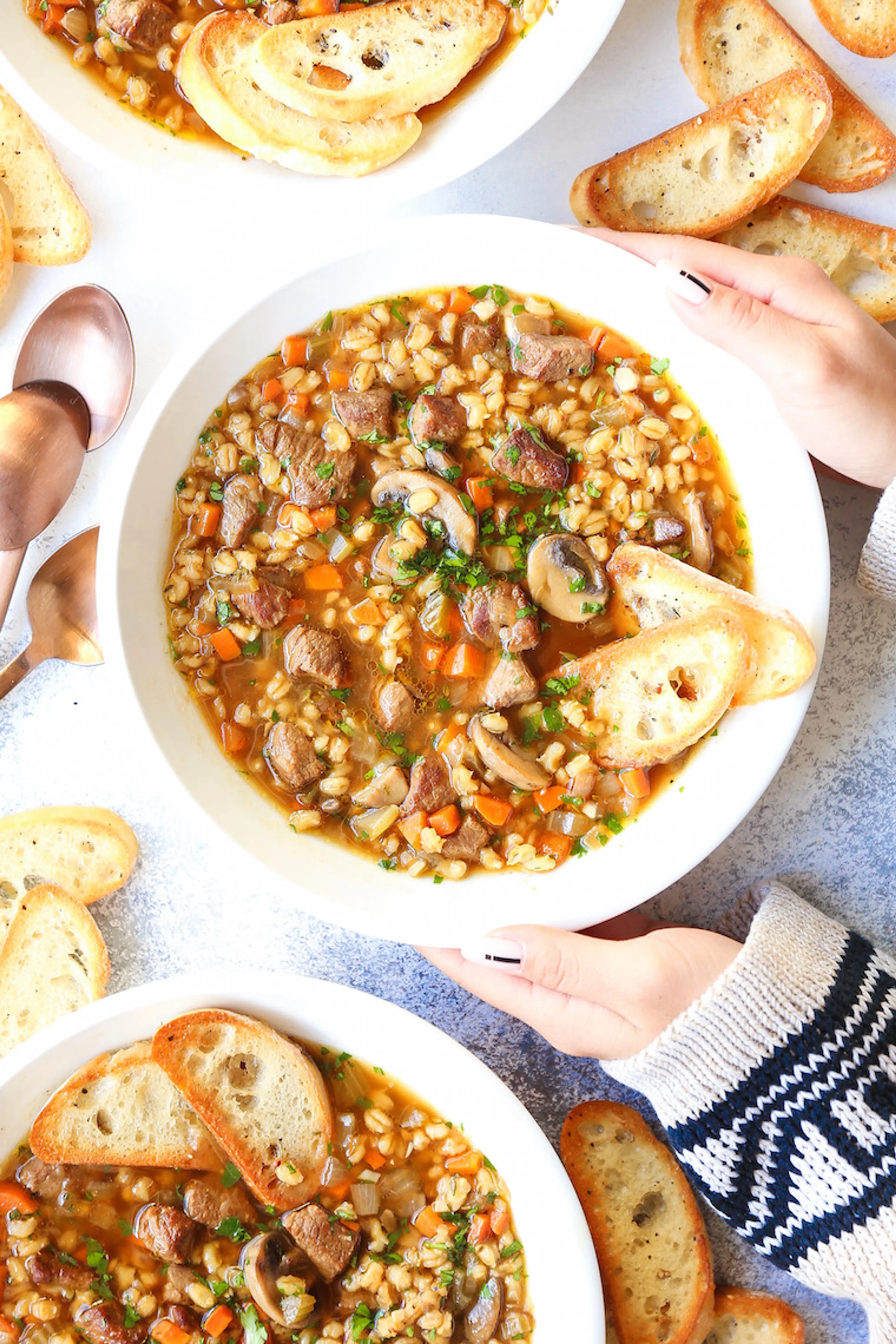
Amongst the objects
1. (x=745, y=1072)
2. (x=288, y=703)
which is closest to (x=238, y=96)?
(x=288, y=703)

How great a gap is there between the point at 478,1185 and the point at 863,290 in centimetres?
294

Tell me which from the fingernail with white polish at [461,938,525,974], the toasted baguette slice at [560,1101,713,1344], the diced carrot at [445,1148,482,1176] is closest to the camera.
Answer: the fingernail with white polish at [461,938,525,974]

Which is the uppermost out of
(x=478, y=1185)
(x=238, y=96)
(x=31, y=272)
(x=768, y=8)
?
(x=768, y=8)

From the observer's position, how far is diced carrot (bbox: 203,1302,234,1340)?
313 centimetres

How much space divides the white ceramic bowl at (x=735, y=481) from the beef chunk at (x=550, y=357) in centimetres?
15

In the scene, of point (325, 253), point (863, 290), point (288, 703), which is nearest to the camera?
point (325, 253)

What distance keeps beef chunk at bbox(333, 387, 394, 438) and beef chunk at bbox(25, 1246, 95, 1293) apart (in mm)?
2526

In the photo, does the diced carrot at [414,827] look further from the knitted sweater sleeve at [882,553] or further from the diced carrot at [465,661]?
the knitted sweater sleeve at [882,553]

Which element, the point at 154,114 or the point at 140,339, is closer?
the point at 154,114

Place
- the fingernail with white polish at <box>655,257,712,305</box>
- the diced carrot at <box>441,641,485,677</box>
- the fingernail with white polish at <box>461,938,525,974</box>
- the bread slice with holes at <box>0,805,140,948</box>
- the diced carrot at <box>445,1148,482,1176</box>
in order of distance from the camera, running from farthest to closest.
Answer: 1. the bread slice with holes at <box>0,805,140,948</box>
2. the diced carrot at <box>445,1148,482,1176</box>
3. the diced carrot at <box>441,641,485,677</box>
4. the fingernail with white polish at <box>461,938,525,974</box>
5. the fingernail with white polish at <box>655,257,712,305</box>

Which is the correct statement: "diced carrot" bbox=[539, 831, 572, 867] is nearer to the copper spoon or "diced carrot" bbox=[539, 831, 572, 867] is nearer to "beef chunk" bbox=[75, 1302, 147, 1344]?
the copper spoon

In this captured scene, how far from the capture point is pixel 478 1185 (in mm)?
3184

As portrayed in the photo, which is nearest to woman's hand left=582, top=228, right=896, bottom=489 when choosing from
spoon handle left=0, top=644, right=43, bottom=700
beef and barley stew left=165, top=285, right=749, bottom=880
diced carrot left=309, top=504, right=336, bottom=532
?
beef and barley stew left=165, top=285, right=749, bottom=880

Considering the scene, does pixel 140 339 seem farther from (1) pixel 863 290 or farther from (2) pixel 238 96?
(1) pixel 863 290
